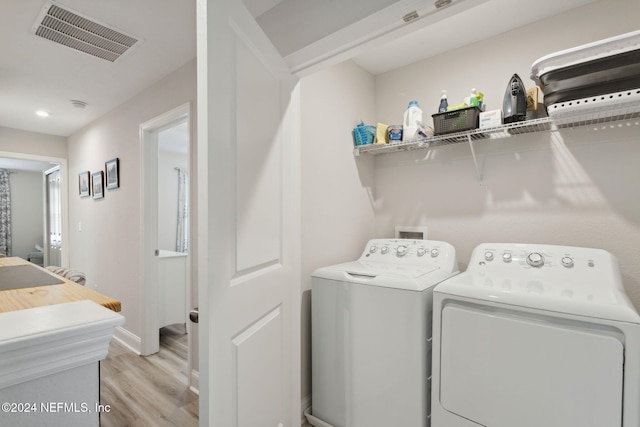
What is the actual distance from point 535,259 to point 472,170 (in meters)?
0.73

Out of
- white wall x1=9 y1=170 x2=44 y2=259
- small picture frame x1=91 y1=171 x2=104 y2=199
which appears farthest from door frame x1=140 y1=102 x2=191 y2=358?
white wall x1=9 y1=170 x2=44 y2=259

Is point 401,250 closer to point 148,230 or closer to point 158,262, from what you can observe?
point 148,230

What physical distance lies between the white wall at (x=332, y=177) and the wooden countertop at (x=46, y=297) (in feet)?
3.33

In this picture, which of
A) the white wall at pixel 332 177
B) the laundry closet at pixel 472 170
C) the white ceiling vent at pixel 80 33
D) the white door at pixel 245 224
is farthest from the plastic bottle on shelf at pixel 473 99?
the white ceiling vent at pixel 80 33

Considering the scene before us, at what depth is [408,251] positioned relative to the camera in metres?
1.96

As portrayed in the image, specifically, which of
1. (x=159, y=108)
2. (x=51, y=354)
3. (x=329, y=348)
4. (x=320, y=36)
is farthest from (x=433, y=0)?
(x=159, y=108)

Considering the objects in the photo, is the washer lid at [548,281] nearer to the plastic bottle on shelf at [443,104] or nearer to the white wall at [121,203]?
the plastic bottle on shelf at [443,104]

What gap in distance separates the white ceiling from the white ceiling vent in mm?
48

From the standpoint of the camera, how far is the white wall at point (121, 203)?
8.60 feet

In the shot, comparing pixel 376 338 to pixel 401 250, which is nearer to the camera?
pixel 376 338

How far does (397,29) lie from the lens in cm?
121

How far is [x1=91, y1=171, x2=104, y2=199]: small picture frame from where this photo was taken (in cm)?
339

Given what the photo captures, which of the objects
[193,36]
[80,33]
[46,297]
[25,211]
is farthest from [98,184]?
[25,211]

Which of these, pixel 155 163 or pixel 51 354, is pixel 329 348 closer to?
pixel 51 354
